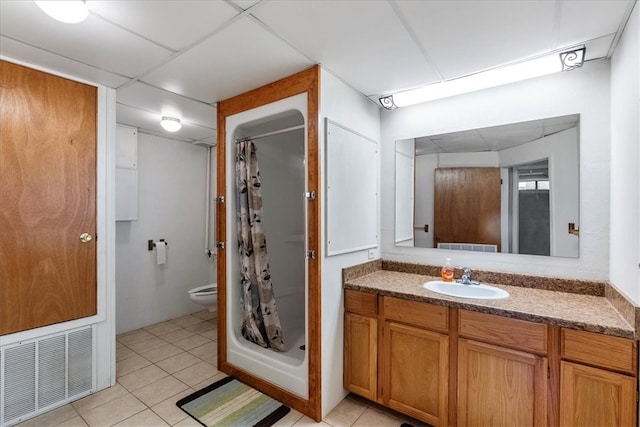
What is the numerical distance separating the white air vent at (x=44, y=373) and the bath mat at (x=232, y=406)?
2.50 feet

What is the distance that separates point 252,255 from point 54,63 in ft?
6.07

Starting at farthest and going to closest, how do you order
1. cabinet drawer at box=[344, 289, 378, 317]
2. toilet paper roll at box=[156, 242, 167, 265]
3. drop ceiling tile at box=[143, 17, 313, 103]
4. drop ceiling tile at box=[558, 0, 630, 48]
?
toilet paper roll at box=[156, 242, 167, 265] < cabinet drawer at box=[344, 289, 378, 317] < drop ceiling tile at box=[143, 17, 313, 103] < drop ceiling tile at box=[558, 0, 630, 48]

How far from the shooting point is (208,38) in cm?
163

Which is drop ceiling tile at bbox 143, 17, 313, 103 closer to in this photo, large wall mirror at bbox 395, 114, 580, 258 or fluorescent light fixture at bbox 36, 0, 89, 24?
fluorescent light fixture at bbox 36, 0, 89, 24

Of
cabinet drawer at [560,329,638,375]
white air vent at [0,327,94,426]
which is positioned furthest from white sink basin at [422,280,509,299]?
white air vent at [0,327,94,426]

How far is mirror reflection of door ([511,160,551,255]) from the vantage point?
2014 millimetres

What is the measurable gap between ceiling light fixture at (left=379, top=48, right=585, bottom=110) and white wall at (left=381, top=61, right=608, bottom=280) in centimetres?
9

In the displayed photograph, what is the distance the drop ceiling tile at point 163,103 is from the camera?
2.36 m

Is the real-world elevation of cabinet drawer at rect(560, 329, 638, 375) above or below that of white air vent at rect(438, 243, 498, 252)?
below

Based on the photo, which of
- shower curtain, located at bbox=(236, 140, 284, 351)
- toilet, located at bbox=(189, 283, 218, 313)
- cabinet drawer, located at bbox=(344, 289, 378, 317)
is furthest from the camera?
toilet, located at bbox=(189, 283, 218, 313)

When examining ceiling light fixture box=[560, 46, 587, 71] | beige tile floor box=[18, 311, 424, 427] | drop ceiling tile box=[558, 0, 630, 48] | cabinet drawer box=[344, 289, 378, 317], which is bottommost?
beige tile floor box=[18, 311, 424, 427]

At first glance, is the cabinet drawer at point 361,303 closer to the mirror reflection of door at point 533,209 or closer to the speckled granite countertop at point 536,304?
the speckled granite countertop at point 536,304

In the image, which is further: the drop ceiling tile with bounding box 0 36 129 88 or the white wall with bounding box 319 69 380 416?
→ the white wall with bounding box 319 69 380 416

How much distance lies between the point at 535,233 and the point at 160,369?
3.13 m
